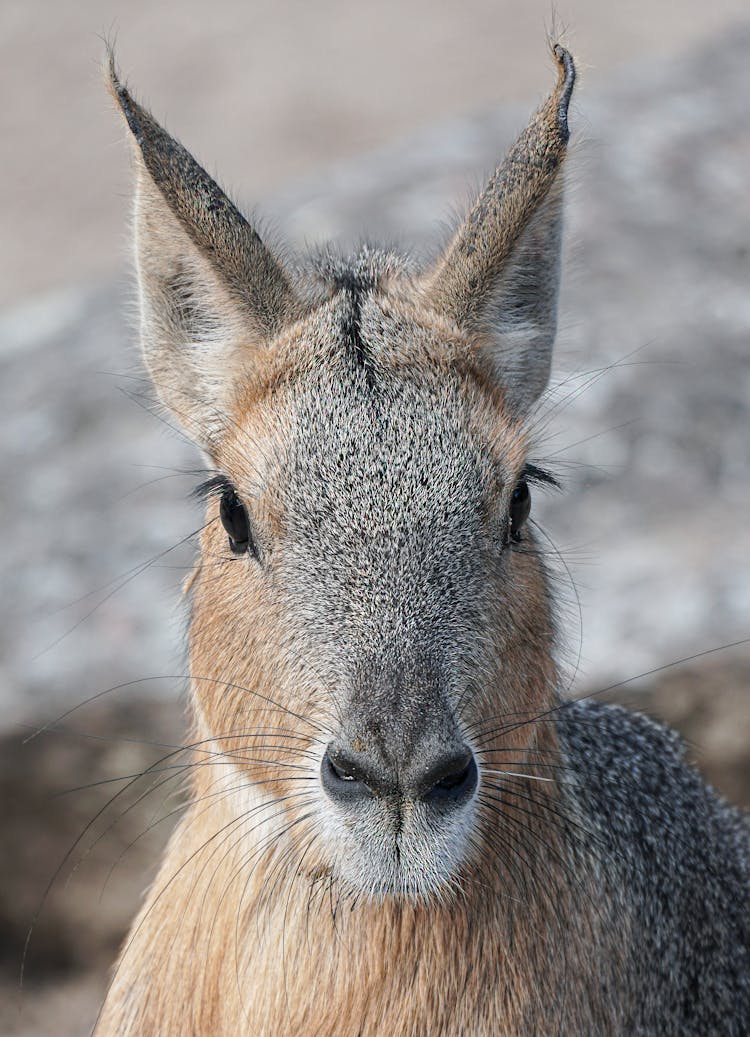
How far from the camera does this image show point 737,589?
22.7 ft

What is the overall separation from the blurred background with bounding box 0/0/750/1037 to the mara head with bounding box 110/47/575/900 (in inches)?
20.3

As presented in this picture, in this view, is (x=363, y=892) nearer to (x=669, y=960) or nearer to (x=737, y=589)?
(x=669, y=960)

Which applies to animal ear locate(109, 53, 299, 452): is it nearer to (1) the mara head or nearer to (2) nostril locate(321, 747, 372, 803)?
(1) the mara head

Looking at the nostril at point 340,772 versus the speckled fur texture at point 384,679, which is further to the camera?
the speckled fur texture at point 384,679

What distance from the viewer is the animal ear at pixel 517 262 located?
3.94m

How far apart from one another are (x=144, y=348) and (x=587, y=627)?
339 centimetres

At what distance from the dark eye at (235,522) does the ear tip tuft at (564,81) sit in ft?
4.47

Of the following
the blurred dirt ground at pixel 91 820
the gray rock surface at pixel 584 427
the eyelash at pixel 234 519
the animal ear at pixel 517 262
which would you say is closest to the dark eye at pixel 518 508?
the animal ear at pixel 517 262

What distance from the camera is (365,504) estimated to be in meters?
3.54

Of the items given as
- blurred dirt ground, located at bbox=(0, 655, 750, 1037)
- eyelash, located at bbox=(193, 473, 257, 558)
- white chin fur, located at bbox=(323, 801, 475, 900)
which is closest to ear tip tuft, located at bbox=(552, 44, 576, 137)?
eyelash, located at bbox=(193, 473, 257, 558)

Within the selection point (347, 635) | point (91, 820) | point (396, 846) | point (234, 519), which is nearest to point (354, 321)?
point (234, 519)

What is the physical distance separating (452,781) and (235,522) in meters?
1.04

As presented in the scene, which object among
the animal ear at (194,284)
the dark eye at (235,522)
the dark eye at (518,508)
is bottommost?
the dark eye at (518,508)

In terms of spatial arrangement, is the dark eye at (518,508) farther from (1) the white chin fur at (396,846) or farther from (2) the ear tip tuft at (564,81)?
(2) the ear tip tuft at (564,81)
